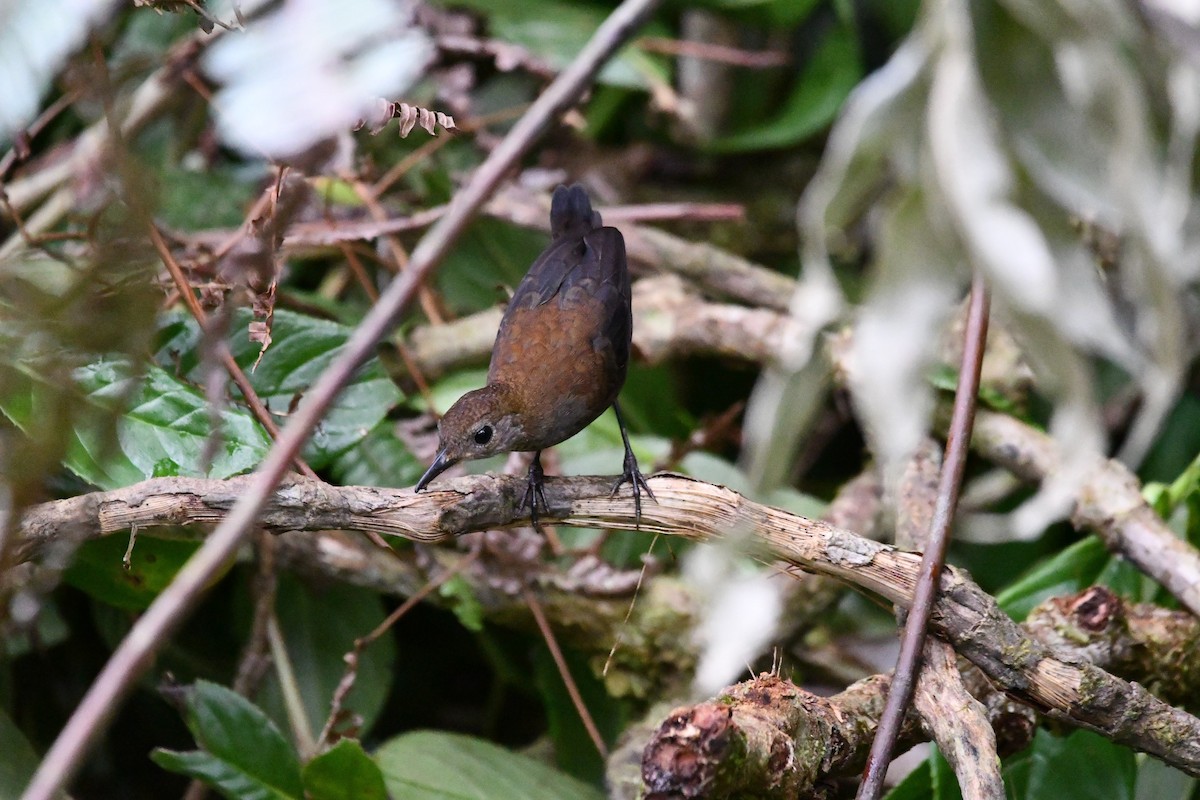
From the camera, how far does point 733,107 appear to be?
366cm

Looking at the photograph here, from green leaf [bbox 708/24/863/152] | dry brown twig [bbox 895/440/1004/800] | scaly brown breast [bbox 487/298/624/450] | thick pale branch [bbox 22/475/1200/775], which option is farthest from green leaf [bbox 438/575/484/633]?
green leaf [bbox 708/24/863/152]

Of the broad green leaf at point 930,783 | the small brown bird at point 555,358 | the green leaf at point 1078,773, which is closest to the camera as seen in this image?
the broad green leaf at point 930,783

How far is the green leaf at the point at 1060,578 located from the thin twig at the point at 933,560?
1.88ft

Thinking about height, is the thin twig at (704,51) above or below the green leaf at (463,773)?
above

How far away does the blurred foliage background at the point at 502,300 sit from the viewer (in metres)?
0.68

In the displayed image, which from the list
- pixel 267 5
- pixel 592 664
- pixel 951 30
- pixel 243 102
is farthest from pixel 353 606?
pixel 951 30

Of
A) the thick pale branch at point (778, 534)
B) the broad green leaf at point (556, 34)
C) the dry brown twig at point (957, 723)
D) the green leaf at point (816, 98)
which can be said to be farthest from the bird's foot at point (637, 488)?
the green leaf at point (816, 98)

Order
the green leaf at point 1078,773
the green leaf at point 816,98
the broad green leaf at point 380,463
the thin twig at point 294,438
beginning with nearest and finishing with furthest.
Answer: the thin twig at point 294,438
the green leaf at point 1078,773
the broad green leaf at point 380,463
the green leaf at point 816,98

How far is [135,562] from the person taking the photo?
1.82 meters

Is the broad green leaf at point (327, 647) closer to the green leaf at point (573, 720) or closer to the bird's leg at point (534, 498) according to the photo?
the green leaf at point (573, 720)

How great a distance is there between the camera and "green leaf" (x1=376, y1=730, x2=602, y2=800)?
1.88m

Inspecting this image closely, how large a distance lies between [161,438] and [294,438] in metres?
1.05

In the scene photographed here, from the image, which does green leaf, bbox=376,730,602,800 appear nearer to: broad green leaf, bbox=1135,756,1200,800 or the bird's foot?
the bird's foot

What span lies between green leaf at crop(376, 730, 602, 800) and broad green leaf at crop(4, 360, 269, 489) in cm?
69
